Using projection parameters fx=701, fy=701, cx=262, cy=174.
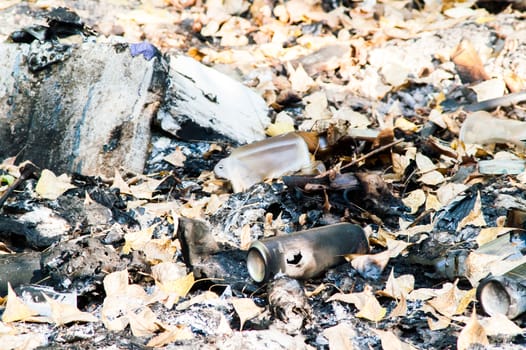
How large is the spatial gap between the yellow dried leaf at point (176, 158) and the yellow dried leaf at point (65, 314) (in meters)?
1.26

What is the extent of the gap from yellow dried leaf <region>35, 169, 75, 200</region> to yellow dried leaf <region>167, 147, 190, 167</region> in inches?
16.7

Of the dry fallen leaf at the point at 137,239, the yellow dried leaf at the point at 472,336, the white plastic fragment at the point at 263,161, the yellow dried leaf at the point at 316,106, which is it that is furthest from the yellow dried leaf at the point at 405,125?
the yellow dried leaf at the point at 472,336

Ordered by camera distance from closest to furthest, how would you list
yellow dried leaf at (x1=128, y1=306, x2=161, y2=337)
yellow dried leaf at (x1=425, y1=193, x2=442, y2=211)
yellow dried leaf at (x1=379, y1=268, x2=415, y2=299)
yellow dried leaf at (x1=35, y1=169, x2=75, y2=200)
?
yellow dried leaf at (x1=128, y1=306, x2=161, y2=337) < yellow dried leaf at (x1=379, y1=268, x2=415, y2=299) < yellow dried leaf at (x1=425, y1=193, x2=442, y2=211) < yellow dried leaf at (x1=35, y1=169, x2=75, y2=200)

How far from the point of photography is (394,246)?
2094 mm

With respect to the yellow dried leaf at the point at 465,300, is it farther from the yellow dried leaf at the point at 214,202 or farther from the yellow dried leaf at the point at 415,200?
the yellow dried leaf at the point at 214,202

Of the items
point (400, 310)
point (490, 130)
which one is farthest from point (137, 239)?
point (490, 130)

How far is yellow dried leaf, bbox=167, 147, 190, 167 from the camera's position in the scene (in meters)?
2.96

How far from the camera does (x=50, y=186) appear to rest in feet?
8.89

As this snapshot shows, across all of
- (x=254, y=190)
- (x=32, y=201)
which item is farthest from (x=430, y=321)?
(x=32, y=201)

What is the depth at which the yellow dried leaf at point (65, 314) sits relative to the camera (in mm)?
1715

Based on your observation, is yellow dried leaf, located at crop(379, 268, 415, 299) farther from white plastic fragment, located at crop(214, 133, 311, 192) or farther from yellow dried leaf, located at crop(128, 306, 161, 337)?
white plastic fragment, located at crop(214, 133, 311, 192)

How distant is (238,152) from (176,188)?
0.30 m

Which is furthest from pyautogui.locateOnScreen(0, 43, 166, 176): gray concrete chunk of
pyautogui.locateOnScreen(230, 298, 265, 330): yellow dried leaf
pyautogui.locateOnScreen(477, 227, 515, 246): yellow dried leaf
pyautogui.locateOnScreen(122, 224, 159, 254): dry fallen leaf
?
pyautogui.locateOnScreen(477, 227, 515, 246): yellow dried leaf

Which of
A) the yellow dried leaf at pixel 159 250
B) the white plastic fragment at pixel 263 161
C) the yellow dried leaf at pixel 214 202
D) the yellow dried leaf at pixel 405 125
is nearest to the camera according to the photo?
the yellow dried leaf at pixel 159 250
